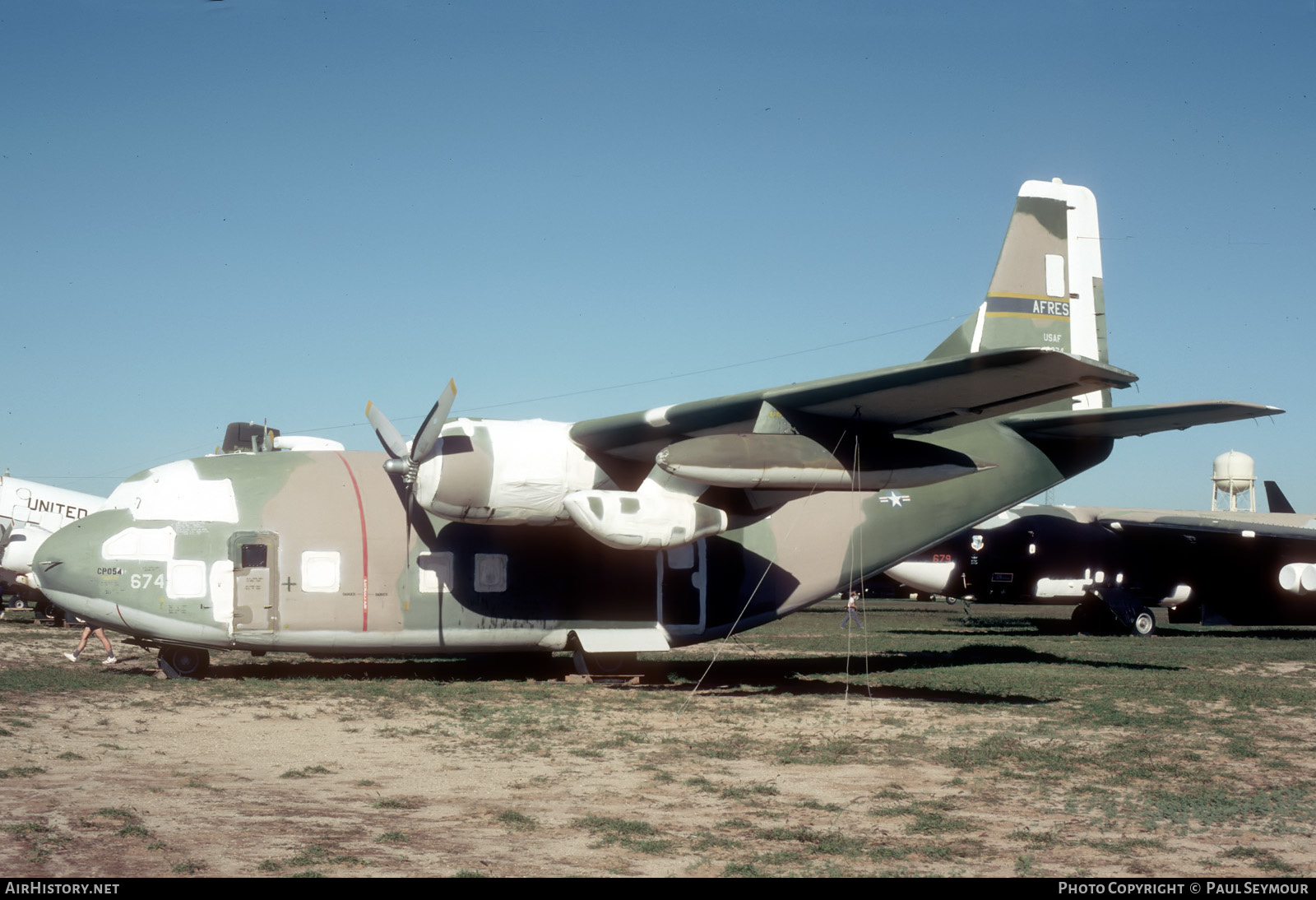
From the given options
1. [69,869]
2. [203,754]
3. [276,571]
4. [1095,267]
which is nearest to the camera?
[69,869]

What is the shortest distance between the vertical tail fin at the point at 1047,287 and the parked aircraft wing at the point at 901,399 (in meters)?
4.93

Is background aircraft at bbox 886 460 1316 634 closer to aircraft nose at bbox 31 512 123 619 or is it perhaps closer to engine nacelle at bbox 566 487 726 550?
engine nacelle at bbox 566 487 726 550

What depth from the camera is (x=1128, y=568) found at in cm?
3222

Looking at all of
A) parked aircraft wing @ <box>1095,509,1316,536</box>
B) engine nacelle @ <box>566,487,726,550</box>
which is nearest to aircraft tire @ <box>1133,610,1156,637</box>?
parked aircraft wing @ <box>1095,509,1316,536</box>

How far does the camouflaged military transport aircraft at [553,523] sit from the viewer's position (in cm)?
1375

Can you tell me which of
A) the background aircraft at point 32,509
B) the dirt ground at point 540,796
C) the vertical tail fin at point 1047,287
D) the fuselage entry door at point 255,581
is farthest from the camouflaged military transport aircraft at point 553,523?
the background aircraft at point 32,509

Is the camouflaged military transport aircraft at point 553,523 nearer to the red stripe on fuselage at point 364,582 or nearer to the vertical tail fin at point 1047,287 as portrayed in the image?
the red stripe on fuselage at point 364,582

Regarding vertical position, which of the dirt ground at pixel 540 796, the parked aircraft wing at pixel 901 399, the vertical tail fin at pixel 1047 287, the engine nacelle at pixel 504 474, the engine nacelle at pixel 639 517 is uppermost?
the vertical tail fin at pixel 1047 287

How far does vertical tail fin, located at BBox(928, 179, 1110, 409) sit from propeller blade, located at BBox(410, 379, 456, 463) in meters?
8.96

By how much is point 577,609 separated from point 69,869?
414 inches

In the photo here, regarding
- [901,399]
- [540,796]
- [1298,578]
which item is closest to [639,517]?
[901,399]
